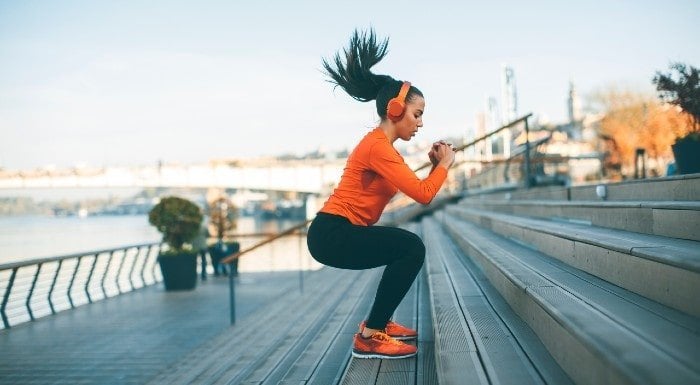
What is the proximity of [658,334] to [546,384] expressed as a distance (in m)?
0.42

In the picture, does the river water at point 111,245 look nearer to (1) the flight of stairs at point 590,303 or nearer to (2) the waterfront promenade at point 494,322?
(2) the waterfront promenade at point 494,322

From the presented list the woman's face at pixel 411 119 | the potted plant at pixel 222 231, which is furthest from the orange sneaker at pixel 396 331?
the potted plant at pixel 222 231

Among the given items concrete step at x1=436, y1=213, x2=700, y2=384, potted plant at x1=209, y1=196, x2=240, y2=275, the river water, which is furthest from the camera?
the river water

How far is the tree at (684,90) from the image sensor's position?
18.7 ft

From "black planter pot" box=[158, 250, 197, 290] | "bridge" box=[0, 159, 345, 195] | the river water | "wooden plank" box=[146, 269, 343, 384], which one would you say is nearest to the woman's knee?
"wooden plank" box=[146, 269, 343, 384]

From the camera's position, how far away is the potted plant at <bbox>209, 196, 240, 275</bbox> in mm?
13250

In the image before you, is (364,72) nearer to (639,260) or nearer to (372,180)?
Answer: (372,180)

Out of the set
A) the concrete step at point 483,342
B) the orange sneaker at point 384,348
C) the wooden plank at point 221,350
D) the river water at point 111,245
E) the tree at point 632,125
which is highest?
the tree at point 632,125

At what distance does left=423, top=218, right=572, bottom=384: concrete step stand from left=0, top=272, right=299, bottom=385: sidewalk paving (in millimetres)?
2767

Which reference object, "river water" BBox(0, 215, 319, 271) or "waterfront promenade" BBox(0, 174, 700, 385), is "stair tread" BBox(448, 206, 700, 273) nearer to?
"waterfront promenade" BBox(0, 174, 700, 385)

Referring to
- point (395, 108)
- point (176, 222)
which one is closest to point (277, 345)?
point (395, 108)

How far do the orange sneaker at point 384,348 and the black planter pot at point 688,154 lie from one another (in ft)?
11.7

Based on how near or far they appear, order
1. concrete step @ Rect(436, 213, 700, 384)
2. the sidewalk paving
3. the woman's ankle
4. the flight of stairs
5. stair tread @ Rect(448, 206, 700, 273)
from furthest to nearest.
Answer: the sidewalk paving < the woman's ankle < stair tread @ Rect(448, 206, 700, 273) < the flight of stairs < concrete step @ Rect(436, 213, 700, 384)

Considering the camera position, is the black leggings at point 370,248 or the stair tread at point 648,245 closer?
the stair tread at point 648,245
